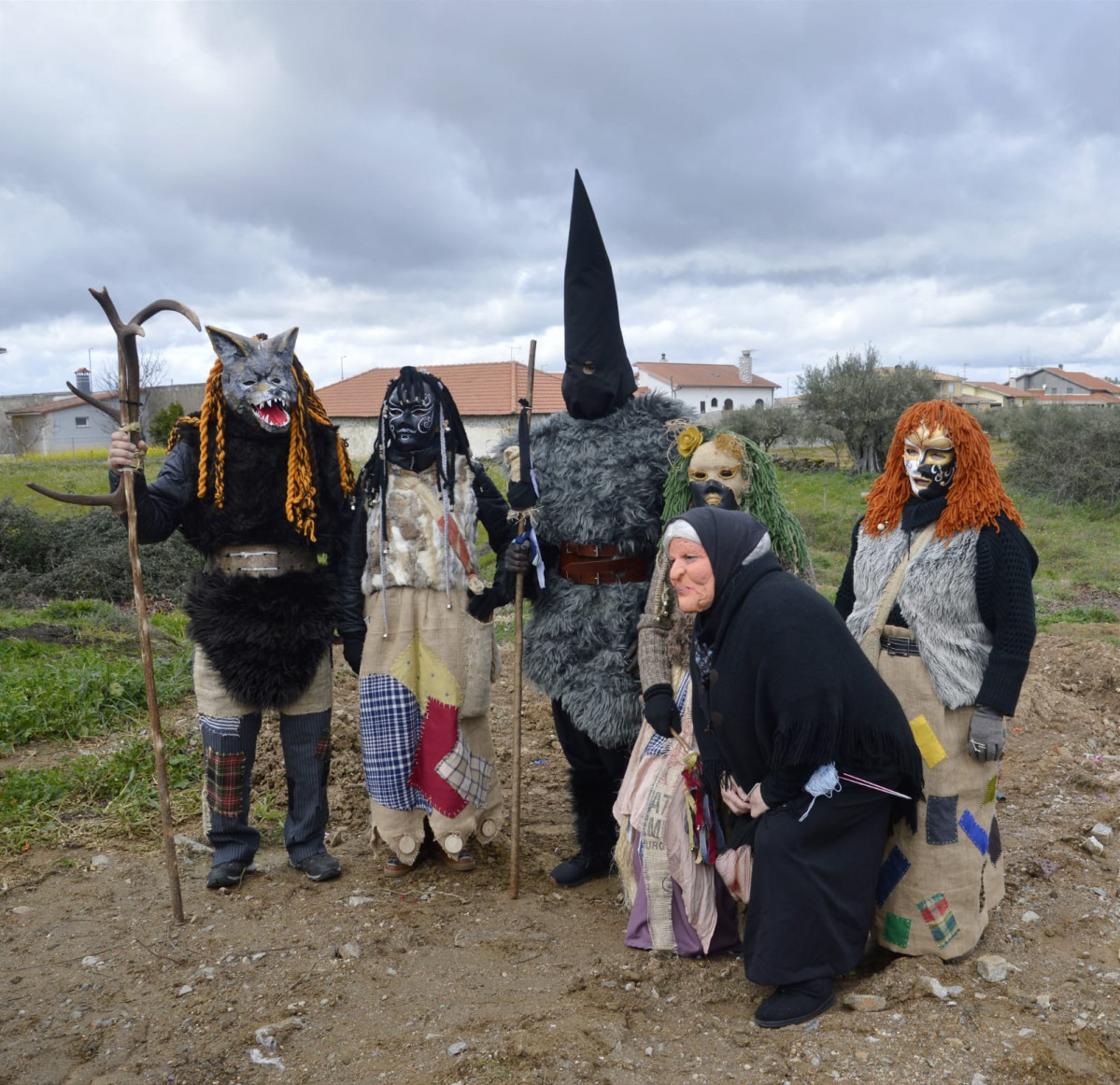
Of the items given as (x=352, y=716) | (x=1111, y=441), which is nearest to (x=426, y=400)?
(x=352, y=716)

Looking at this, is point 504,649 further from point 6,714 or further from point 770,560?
point 770,560

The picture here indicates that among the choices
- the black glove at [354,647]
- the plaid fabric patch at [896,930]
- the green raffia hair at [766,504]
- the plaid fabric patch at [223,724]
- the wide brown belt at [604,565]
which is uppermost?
the green raffia hair at [766,504]

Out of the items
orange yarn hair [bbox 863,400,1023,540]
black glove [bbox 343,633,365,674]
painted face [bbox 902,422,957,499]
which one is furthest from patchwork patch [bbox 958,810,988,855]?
black glove [bbox 343,633,365,674]

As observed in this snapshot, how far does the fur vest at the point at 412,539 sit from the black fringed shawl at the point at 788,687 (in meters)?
1.37

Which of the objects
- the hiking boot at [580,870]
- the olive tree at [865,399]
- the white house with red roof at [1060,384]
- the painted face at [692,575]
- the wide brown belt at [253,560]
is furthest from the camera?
the white house with red roof at [1060,384]

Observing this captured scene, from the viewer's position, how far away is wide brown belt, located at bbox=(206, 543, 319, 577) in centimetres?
389

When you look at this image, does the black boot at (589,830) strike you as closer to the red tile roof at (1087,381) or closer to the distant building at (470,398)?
the distant building at (470,398)

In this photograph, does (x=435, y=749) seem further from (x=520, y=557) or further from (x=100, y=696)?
(x=100, y=696)

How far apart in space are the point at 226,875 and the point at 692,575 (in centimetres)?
254

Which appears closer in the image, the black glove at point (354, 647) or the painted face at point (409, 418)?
the painted face at point (409, 418)

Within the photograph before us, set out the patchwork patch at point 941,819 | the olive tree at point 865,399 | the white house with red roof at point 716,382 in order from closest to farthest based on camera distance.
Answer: the patchwork patch at point 941,819 < the olive tree at point 865,399 < the white house with red roof at point 716,382

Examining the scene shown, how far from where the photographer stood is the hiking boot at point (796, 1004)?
2.83 metres

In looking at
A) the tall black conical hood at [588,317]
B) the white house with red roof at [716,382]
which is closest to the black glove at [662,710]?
the tall black conical hood at [588,317]

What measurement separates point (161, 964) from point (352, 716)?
2805 millimetres
